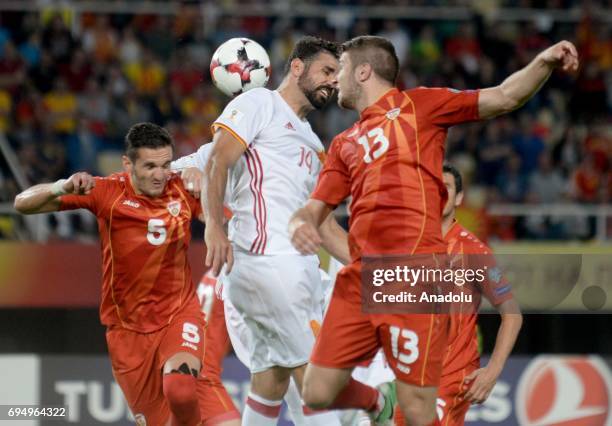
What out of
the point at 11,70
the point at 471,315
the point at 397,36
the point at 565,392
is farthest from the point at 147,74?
the point at 471,315

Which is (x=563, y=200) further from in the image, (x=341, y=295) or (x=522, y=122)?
(x=341, y=295)

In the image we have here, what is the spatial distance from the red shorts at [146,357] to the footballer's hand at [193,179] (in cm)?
67

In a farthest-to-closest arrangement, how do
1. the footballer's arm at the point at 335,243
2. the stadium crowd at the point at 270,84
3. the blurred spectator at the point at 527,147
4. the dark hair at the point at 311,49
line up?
the blurred spectator at the point at 527,147 → the stadium crowd at the point at 270,84 → the dark hair at the point at 311,49 → the footballer's arm at the point at 335,243

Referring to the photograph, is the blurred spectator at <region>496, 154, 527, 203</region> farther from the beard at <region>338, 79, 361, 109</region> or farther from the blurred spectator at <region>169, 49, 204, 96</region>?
the beard at <region>338, 79, 361, 109</region>

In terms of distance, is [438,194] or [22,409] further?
[22,409]

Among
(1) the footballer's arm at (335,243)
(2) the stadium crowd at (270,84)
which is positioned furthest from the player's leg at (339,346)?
(2) the stadium crowd at (270,84)

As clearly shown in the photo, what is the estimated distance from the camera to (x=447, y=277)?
221 inches

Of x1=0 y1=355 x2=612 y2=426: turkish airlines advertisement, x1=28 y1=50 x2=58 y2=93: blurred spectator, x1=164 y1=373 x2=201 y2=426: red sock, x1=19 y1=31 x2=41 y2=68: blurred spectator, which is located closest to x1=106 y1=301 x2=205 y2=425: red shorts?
x1=164 y1=373 x2=201 y2=426: red sock

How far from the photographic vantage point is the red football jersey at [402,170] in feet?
17.1

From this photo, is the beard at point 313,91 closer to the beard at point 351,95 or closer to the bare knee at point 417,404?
the beard at point 351,95

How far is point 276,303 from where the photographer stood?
6.03 meters

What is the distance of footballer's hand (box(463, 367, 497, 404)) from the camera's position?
5801 millimetres

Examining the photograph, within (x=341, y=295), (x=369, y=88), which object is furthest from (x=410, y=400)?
(x=369, y=88)

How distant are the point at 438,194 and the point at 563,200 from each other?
27.2ft
